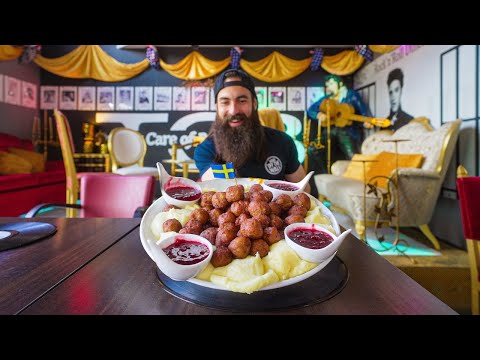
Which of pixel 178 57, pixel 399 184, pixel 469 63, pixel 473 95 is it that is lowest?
pixel 399 184

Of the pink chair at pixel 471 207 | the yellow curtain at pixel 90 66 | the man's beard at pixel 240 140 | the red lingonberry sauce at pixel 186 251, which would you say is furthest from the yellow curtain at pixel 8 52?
the pink chair at pixel 471 207

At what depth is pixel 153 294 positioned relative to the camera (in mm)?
646

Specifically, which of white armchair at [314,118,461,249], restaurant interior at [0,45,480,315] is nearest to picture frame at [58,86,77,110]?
restaurant interior at [0,45,480,315]

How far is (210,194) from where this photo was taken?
0.91 meters

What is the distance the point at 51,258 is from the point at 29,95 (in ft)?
23.4

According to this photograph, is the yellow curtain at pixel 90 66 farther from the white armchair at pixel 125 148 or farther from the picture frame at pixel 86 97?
the white armchair at pixel 125 148

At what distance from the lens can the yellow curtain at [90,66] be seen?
6305 millimetres

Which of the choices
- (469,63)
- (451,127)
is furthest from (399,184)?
(469,63)

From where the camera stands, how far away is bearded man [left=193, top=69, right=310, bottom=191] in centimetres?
229

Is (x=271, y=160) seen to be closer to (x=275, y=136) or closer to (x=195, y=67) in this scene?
(x=275, y=136)

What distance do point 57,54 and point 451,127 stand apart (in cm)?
762

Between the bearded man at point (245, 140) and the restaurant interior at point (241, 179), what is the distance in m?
0.41
